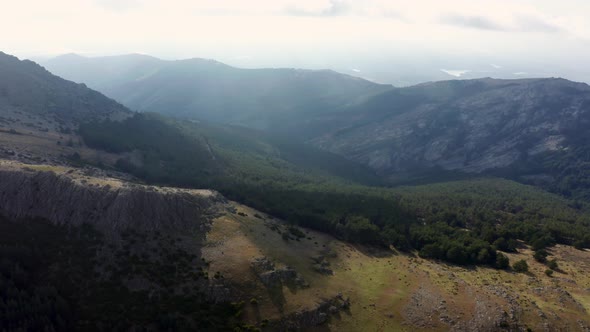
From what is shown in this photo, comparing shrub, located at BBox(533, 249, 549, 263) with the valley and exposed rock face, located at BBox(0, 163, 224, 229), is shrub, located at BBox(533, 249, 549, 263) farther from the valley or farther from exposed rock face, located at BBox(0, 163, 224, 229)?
exposed rock face, located at BBox(0, 163, 224, 229)

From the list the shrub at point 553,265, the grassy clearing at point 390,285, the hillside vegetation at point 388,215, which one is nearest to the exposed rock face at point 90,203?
the grassy clearing at point 390,285

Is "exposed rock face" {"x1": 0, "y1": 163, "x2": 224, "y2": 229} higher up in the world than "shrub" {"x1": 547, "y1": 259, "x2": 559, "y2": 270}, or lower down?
higher up

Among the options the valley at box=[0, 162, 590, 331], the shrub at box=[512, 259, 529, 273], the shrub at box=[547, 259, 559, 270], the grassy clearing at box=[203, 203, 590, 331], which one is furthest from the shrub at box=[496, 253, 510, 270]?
the shrub at box=[547, 259, 559, 270]

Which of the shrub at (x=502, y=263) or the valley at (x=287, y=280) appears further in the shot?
the shrub at (x=502, y=263)

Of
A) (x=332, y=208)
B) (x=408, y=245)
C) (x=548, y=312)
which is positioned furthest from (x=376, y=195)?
(x=548, y=312)

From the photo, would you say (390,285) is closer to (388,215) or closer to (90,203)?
(388,215)

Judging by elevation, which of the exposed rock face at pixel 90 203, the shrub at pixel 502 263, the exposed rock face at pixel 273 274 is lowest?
the shrub at pixel 502 263

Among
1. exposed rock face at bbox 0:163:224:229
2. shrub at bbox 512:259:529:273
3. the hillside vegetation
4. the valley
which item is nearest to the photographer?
the valley

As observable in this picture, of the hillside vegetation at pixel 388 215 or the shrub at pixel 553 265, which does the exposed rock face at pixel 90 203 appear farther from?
the shrub at pixel 553 265

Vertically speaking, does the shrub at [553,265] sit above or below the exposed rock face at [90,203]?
below

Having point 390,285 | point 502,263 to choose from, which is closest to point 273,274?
point 390,285
